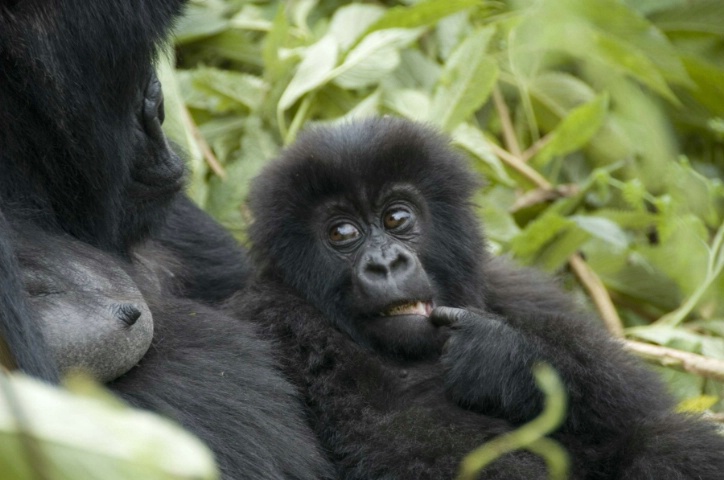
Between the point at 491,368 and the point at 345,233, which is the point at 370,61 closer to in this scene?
the point at 345,233

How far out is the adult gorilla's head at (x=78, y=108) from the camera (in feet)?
6.28

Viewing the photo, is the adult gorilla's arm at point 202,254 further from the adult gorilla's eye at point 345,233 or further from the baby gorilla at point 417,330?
the adult gorilla's eye at point 345,233

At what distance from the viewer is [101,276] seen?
2.01m

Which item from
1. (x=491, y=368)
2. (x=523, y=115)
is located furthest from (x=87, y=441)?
(x=523, y=115)

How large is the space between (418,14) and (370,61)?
0.79ft

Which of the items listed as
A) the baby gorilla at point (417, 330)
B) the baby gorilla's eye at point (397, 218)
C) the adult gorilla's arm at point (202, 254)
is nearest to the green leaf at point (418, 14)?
the baby gorilla at point (417, 330)

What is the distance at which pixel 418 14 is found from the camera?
3555 mm

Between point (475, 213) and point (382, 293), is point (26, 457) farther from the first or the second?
point (475, 213)

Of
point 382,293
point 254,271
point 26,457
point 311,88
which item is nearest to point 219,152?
point 311,88

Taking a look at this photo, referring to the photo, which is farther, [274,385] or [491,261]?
[491,261]

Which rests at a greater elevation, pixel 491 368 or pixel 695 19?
pixel 491 368

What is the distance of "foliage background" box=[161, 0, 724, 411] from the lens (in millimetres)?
3203

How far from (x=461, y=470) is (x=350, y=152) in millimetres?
870

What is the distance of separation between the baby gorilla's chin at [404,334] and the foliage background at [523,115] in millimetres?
891
